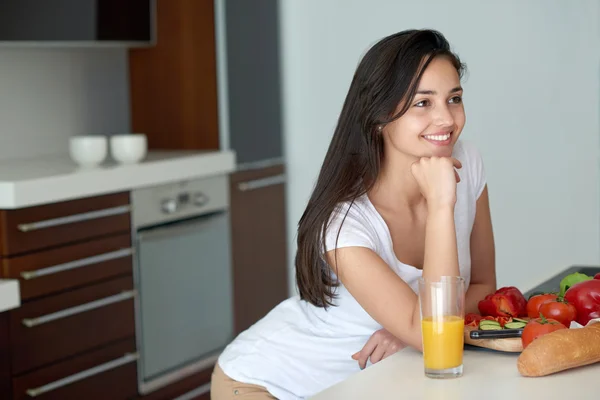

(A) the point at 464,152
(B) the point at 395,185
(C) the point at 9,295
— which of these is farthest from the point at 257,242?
(B) the point at 395,185

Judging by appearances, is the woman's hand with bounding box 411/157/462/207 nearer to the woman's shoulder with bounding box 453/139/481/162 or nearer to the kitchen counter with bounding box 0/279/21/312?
the woman's shoulder with bounding box 453/139/481/162

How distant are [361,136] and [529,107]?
2.50 meters

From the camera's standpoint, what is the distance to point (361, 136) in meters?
1.93

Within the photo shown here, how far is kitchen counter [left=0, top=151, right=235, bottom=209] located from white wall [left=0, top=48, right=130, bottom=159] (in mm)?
124

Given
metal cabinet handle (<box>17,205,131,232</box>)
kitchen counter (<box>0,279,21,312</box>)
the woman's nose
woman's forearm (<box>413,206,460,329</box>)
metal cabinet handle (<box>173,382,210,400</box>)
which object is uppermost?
the woman's nose

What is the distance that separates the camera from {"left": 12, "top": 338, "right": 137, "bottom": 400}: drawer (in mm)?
3033

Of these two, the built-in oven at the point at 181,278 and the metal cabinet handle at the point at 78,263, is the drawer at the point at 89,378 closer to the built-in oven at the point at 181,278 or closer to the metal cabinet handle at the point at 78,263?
the built-in oven at the point at 181,278

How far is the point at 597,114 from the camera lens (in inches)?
164

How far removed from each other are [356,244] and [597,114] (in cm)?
267

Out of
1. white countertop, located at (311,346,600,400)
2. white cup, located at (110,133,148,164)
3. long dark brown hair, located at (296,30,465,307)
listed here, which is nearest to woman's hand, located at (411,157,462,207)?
long dark brown hair, located at (296,30,465,307)

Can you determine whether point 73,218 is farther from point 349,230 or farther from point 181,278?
point 349,230

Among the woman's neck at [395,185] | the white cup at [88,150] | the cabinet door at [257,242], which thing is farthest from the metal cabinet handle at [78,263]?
the woman's neck at [395,185]

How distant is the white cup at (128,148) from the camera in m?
3.57

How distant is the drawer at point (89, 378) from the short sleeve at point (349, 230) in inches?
60.0
